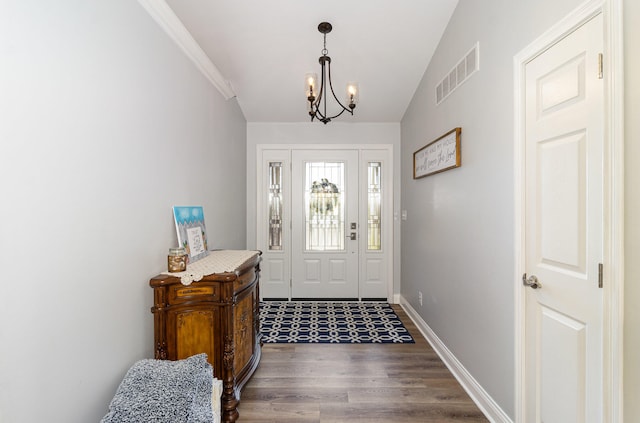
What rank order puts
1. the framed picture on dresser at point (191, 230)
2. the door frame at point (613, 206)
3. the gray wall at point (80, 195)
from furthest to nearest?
the framed picture on dresser at point (191, 230), the door frame at point (613, 206), the gray wall at point (80, 195)

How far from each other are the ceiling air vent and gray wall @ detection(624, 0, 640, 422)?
3.79ft

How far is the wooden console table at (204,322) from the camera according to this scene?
188 cm

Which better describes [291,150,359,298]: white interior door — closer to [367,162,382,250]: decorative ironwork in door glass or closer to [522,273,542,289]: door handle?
[367,162,382,250]: decorative ironwork in door glass

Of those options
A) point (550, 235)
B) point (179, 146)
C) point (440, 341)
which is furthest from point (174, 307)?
point (440, 341)

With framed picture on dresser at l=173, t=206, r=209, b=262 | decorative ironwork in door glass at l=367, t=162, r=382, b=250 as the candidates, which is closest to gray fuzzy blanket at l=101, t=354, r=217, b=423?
framed picture on dresser at l=173, t=206, r=209, b=262

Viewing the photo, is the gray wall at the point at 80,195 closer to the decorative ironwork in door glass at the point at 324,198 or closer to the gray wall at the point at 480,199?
the gray wall at the point at 480,199

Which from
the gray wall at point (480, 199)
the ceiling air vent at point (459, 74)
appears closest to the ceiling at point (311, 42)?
the gray wall at point (480, 199)

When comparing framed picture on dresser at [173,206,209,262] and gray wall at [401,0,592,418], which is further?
framed picture on dresser at [173,206,209,262]

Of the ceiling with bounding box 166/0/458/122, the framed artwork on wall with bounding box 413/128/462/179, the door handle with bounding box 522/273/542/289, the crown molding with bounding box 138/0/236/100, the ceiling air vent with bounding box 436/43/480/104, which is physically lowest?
the door handle with bounding box 522/273/542/289

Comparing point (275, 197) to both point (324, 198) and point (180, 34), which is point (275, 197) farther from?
point (180, 34)

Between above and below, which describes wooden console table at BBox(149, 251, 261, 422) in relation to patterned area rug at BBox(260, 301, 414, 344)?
above

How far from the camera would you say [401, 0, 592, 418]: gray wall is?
6.13 ft

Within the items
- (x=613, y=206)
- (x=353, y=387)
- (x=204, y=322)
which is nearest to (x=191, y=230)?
(x=204, y=322)

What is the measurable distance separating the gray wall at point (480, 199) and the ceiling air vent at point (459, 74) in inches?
2.3
